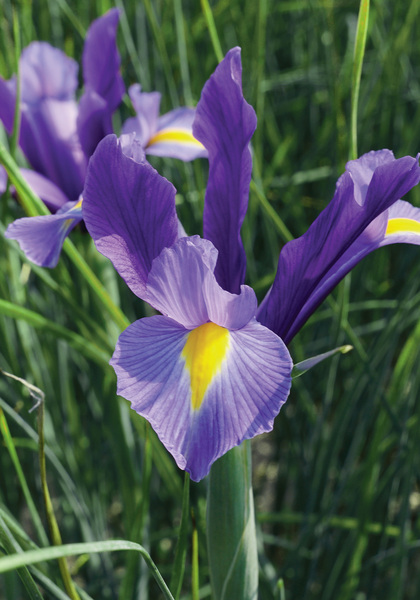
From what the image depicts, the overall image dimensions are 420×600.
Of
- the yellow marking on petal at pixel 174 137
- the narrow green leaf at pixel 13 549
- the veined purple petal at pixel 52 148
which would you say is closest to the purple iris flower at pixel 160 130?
the yellow marking on petal at pixel 174 137

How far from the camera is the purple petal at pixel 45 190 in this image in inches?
32.8

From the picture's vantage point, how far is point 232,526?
50 centimetres

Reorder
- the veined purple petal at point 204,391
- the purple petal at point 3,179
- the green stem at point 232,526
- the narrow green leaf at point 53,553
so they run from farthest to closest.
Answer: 1. the purple petal at point 3,179
2. the green stem at point 232,526
3. the veined purple petal at point 204,391
4. the narrow green leaf at point 53,553

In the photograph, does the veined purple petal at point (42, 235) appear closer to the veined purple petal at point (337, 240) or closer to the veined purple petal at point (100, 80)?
the veined purple petal at point (337, 240)

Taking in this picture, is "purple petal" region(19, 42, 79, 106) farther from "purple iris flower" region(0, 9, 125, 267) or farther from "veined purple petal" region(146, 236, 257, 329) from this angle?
"veined purple petal" region(146, 236, 257, 329)

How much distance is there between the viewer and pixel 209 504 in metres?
0.51

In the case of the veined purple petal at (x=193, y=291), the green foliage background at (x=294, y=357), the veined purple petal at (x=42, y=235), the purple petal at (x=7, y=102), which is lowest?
the green foliage background at (x=294, y=357)

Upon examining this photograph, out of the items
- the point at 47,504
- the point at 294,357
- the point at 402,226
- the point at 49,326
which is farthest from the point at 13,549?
the point at 294,357

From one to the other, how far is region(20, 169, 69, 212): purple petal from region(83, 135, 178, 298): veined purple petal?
403mm

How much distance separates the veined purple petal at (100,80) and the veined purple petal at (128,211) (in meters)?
0.38

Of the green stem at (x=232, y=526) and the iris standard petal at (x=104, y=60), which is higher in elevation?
the iris standard petal at (x=104, y=60)

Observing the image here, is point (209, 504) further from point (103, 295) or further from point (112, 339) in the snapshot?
point (112, 339)

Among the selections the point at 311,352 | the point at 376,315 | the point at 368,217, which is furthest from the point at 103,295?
the point at 376,315

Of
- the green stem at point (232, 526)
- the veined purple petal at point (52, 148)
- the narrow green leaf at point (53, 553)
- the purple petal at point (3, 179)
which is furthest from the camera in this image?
the veined purple petal at point (52, 148)
